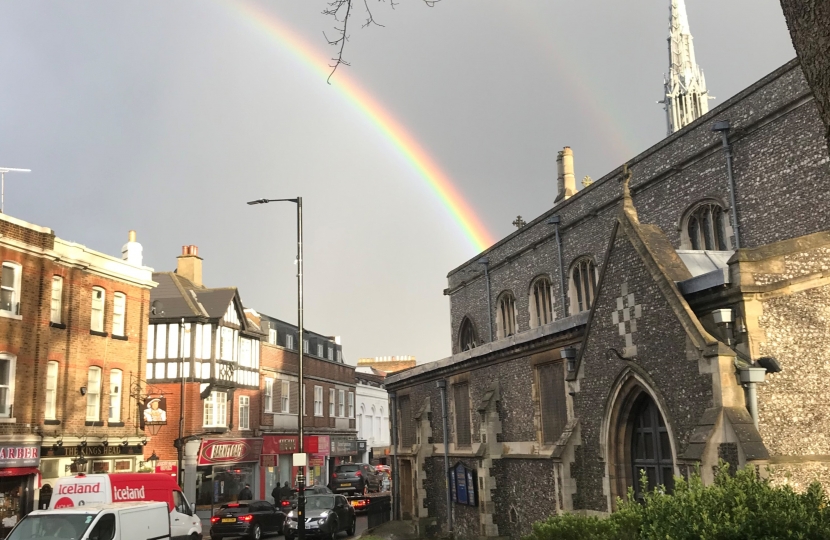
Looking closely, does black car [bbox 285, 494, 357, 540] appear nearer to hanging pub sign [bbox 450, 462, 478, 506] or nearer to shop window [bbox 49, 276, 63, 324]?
hanging pub sign [bbox 450, 462, 478, 506]

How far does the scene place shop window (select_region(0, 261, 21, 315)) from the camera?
84.9ft

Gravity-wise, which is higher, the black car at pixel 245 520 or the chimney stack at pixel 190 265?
the chimney stack at pixel 190 265

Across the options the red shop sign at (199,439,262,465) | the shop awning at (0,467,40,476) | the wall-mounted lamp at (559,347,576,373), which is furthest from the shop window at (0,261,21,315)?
the wall-mounted lamp at (559,347,576,373)

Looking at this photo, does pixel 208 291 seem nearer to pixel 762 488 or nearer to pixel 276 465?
pixel 276 465

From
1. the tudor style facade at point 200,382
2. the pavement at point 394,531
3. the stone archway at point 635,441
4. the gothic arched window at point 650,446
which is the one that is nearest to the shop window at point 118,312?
the tudor style facade at point 200,382

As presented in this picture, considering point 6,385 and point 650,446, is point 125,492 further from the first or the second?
point 650,446

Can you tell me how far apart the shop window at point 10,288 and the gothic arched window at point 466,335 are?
18981 millimetres

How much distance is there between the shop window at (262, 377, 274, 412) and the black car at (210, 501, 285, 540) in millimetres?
18180

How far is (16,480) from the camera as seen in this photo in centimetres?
2598

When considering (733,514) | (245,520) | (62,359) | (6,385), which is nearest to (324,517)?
(245,520)

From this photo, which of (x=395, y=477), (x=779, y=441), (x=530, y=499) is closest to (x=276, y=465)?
(x=395, y=477)

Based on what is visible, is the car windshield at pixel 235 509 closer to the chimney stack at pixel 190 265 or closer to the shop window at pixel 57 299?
the shop window at pixel 57 299

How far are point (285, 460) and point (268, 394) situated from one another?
5267mm

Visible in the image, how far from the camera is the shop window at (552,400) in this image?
1741 centimetres
